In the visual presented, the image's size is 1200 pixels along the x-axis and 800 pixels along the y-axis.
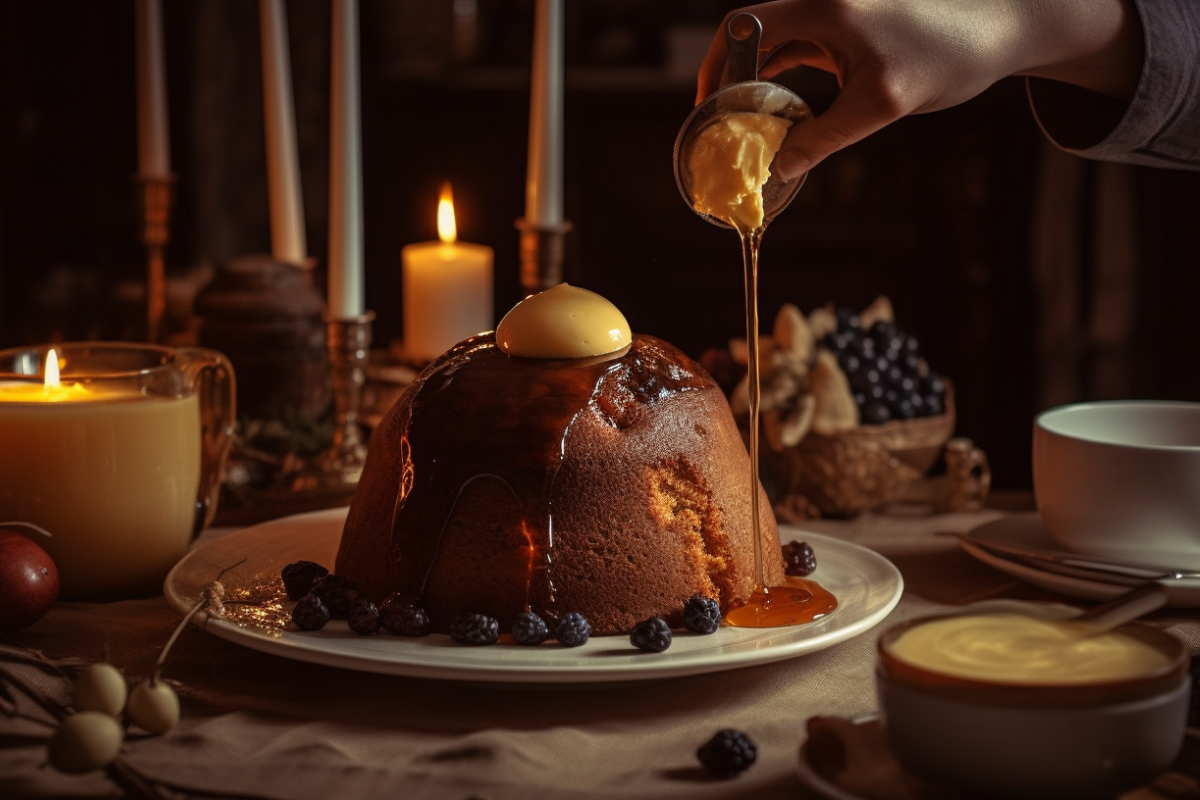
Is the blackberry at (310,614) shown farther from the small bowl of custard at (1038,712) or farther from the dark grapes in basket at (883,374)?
the dark grapes in basket at (883,374)

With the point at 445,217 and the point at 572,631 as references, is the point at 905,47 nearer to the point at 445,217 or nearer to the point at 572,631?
the point at 572,631

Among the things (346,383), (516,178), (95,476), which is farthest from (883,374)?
(516,178)

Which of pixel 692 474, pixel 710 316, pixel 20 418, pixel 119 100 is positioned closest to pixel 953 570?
pixel 692 474

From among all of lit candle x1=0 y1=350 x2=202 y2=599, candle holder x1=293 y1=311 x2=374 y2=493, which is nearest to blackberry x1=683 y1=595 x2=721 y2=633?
lit candle x1=0 y1=350 x2=202 y2=599

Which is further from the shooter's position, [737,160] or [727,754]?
[737,160]

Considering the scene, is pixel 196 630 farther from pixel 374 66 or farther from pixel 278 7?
pixel 374 66

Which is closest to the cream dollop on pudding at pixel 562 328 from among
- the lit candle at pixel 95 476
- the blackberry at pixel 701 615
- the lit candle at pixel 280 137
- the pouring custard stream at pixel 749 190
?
the pouring custard stream at pixel 749 190

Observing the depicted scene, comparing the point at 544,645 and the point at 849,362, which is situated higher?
the point at 849,362

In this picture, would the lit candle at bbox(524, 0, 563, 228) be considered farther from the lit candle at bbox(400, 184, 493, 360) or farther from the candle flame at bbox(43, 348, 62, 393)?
the candle flame at bbox(43, 348, 62, 393)
